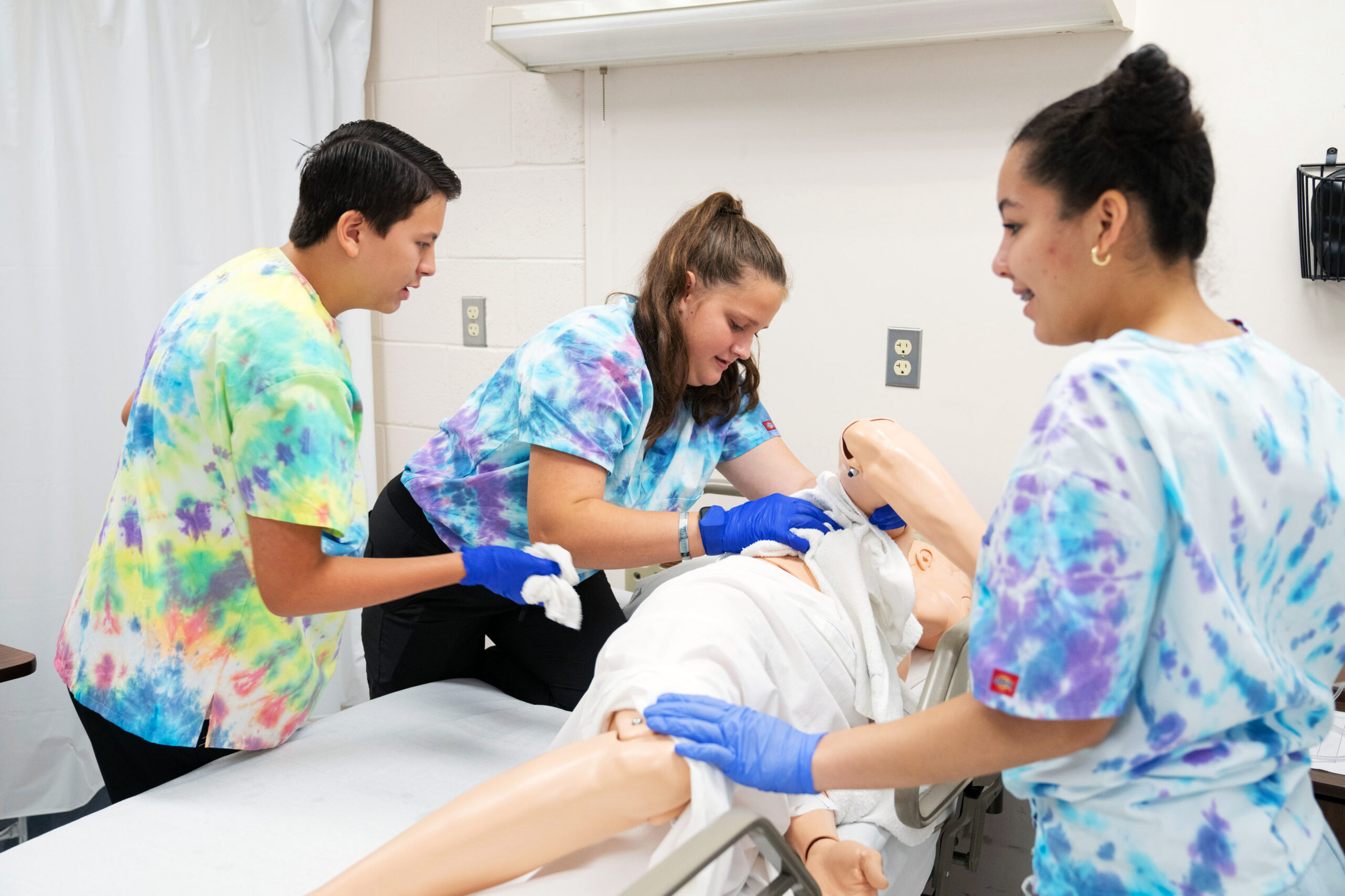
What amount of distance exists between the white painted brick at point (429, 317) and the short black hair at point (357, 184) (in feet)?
5.27

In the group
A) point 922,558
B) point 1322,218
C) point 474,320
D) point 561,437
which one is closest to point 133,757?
point 561,437

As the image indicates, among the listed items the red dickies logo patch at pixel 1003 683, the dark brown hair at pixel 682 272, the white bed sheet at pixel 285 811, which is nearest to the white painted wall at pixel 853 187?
the dark brown hair at pixel 682 272

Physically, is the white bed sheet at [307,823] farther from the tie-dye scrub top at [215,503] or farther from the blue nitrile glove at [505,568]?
the blue nitrile glove at [505,568]

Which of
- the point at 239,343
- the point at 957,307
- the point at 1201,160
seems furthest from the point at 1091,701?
the point at 957,307

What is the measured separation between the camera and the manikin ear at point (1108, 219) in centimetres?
88

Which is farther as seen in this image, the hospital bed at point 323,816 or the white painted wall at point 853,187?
the white painted wall at point 853,187

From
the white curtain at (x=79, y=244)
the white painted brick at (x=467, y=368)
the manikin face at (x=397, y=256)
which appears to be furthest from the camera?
the white painted brick at (x=467, y=368)

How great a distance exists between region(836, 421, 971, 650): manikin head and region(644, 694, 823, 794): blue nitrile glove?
629 mm

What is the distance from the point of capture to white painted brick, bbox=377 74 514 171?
300cm

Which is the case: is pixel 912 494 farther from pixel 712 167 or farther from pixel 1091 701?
pixel 712 167

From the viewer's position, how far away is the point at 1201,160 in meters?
0.89

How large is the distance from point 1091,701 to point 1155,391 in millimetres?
269

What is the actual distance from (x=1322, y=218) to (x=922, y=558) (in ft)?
3.50

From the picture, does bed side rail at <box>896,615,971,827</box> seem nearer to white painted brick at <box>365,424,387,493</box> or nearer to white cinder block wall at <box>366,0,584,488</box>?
white cinder block wall at <box>366,0,584,488</box>
